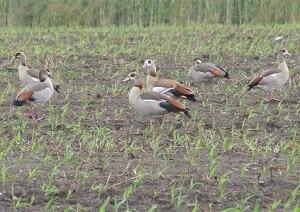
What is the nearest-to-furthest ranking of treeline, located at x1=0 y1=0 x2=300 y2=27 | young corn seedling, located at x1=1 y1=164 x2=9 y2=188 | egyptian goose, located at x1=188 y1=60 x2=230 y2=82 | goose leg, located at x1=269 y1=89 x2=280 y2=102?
1. young corn seedling, located at x1=1 y1=164 x2=9 y2=188
2. goose leg, located at x1=269 y1=89 x2=280 y2=102
3. egyptian goose, located at x1=188 y1=60 x2=230 y2=82
4. treeline, located at x1=0 y1=0 x2=300 y2=27

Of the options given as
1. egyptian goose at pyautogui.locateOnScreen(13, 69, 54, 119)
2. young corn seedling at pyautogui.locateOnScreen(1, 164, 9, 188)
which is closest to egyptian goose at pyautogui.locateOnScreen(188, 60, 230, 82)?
egyptian goose at pyautogui.locateOnScreen(13, 69, 54, 119)

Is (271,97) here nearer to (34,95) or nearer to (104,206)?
(34,95)

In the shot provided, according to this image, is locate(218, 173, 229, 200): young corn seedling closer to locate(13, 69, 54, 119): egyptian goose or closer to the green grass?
the green grass

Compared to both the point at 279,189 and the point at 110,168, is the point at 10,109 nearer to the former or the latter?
the point at 110,168

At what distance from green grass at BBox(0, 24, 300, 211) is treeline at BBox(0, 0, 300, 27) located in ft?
23.6

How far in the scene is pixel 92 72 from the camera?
14125mm

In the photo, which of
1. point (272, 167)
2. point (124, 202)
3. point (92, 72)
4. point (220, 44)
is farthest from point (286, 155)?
point (220, 44)

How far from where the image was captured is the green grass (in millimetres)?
6535

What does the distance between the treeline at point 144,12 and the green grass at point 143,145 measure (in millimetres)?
7186

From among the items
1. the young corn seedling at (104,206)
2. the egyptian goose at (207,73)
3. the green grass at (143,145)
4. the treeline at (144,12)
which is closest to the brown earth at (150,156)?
the green grass at (143,145)

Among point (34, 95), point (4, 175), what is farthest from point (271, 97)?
point (4, 175)

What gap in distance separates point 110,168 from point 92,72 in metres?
6.78

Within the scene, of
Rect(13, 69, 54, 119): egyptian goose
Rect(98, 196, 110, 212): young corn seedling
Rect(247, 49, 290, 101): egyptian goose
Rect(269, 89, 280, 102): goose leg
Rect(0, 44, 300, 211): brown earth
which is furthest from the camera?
Rect(247, 49, 290, 101): egyptian goose

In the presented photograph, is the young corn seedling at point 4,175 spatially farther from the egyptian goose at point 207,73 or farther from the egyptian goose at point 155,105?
the egyptian goose at point 207,73
